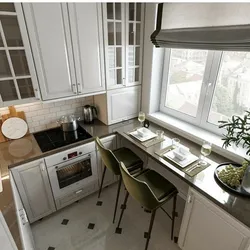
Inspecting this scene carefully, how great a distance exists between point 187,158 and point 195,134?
1.33 feet

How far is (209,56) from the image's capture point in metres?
1.76

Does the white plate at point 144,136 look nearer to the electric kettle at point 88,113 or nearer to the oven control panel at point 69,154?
the oven control panel at point 69,154

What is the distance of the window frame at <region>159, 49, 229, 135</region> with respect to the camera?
174 cm

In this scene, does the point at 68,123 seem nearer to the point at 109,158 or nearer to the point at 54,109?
the point at 54,109

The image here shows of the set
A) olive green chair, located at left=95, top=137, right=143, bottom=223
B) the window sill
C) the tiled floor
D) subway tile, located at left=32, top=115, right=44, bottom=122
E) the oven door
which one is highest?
subway tile, located at left=32, top=115, right=44, bottom=122

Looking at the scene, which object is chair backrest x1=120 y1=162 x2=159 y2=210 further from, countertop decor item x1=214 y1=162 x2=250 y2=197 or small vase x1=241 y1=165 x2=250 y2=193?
small vase x1=241 y1=165 x2=250 y2=193

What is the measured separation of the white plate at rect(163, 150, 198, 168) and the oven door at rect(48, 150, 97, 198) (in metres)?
0.85

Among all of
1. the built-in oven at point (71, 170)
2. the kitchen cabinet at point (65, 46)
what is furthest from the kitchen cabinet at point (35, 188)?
the kitchen cabinet at point (65, 46)

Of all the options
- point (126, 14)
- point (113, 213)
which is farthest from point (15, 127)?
point (126, 14)

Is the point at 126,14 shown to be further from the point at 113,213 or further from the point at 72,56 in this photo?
the point at 113,213

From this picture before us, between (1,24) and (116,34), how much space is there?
3.23 feet

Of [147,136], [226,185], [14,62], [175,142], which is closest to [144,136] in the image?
[147,136]

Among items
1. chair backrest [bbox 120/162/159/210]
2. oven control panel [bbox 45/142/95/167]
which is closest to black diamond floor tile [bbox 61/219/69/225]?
oven control panel [bbox 45/142/95/167]

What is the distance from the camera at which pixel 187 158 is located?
1582 millimetres
